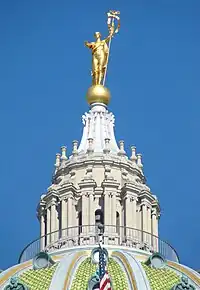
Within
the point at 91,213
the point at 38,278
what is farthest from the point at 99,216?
the point at 38,278

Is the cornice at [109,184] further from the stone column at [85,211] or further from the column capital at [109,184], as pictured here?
the stone column at [85,211]

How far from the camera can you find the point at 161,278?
8638 centimetres

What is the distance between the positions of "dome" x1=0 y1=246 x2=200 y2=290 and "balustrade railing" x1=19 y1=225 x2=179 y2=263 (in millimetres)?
760

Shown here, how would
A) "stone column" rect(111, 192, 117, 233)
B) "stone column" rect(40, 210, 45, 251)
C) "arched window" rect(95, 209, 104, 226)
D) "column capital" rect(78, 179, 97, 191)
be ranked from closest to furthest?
"stone column" rect(111, 192, 117, 233), "stone column" rect(40, 210, 45, 251), "arched window" rect(95, 209, 104, 226), "column capital" rect(78, 179, 97, 191)

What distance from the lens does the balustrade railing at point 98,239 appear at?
295ft

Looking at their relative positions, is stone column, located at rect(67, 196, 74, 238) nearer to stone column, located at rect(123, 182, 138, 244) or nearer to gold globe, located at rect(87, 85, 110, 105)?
stone column, located at rect(123, 182, 138, 244)

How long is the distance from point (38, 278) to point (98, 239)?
415 centimetres

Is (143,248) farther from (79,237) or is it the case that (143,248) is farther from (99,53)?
(99,53)

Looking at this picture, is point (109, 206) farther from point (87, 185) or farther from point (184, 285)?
point (184, 285)

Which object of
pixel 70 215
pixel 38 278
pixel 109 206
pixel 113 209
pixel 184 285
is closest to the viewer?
pixel 184 285

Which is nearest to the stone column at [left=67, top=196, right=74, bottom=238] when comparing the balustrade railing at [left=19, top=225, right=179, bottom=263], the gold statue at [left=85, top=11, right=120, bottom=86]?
the balustrade railing at [left=19, top=225, right=179, bottom=263]

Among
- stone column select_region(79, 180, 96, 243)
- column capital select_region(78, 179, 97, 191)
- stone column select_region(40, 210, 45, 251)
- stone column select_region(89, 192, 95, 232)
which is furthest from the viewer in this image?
column capital select_region(78, 179, 97, 191)

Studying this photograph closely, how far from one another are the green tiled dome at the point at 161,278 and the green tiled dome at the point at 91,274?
1220 mm

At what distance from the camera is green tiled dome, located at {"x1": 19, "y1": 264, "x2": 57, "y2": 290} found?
85.8 m
